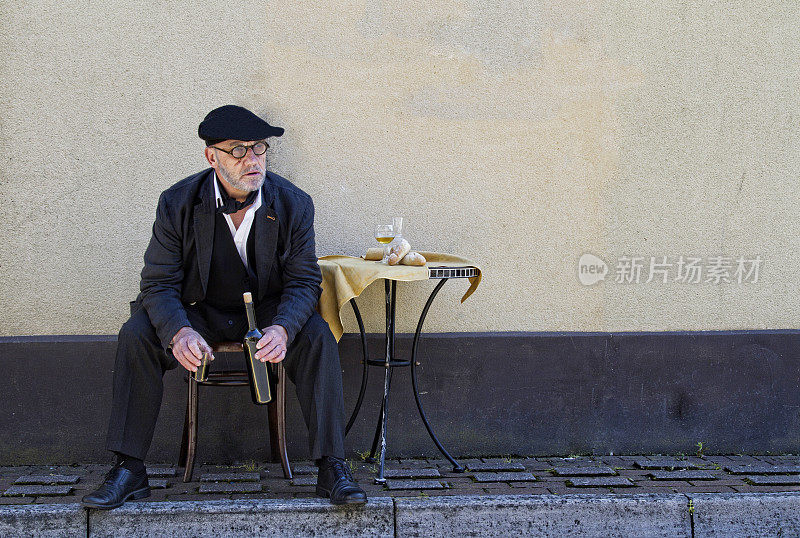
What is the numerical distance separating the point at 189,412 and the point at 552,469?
196cm

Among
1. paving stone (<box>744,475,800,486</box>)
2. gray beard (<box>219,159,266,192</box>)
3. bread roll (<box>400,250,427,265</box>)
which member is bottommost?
paving stone (<box>744,475,800,486</box>)

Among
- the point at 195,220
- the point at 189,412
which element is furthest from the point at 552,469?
the point at 195,220

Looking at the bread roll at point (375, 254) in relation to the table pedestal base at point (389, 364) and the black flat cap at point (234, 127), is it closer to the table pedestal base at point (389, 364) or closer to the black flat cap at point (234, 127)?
the table pedestal base at point (389, 364)

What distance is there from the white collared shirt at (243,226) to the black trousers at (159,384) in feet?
1.64

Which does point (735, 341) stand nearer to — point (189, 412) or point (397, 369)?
point (397, 369)

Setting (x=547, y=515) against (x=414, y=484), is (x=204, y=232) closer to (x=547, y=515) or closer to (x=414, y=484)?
(x=414, y=484)

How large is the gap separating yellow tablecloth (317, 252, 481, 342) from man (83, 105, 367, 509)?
5.6 inches

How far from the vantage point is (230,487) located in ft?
12.9

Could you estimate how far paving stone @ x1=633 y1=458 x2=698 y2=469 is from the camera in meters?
4.50

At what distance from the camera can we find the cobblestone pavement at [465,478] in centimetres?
388

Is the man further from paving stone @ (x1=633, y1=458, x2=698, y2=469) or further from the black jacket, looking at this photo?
paving stone @ (x1=633, y1=458, x2=698, y2=469)

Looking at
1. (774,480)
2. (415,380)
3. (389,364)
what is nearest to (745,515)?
(774,480)

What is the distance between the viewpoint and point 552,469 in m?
4.41

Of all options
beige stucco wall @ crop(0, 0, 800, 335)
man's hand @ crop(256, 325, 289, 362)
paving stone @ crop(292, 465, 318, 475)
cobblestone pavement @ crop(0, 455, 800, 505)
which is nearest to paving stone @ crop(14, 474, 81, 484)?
cobblestone pavement @ crop(0, 455, 800, 505)
